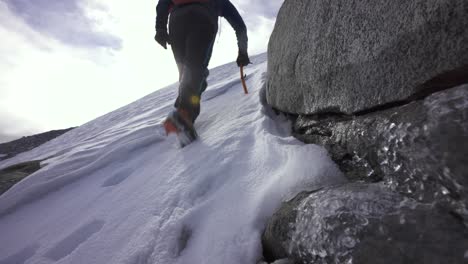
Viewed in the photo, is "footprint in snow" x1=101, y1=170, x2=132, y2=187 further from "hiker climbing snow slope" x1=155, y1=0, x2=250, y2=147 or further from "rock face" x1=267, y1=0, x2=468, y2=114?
"rock face" x1=267, y1=0, x2=468, y2=114

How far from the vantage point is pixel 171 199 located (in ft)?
6.21

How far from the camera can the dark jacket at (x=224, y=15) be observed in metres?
3.41

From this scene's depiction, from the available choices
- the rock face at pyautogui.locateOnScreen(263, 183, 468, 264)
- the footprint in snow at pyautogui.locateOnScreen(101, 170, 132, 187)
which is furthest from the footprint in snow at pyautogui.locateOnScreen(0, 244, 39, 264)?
the rock face at pyautogui.locateOnScreen(263, 183, 468, 264)

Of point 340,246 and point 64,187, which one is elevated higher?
point 64,187

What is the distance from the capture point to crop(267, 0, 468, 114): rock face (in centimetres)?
115

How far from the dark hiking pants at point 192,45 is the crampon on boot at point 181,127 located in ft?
0.37

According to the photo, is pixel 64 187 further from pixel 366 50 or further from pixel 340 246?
pixel 366 50

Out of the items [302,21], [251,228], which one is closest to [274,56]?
[302,21]

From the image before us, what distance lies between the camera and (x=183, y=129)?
9.17 feet

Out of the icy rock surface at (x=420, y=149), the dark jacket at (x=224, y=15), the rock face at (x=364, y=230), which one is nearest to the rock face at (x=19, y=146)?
the dark jacket at (x=224, y=15)

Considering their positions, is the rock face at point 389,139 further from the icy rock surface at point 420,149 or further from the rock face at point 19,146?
the rock face at point 19,146

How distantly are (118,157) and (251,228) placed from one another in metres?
2.03

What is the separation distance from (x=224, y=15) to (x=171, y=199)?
2.48 meters

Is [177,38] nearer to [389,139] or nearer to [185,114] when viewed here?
[185,114]
